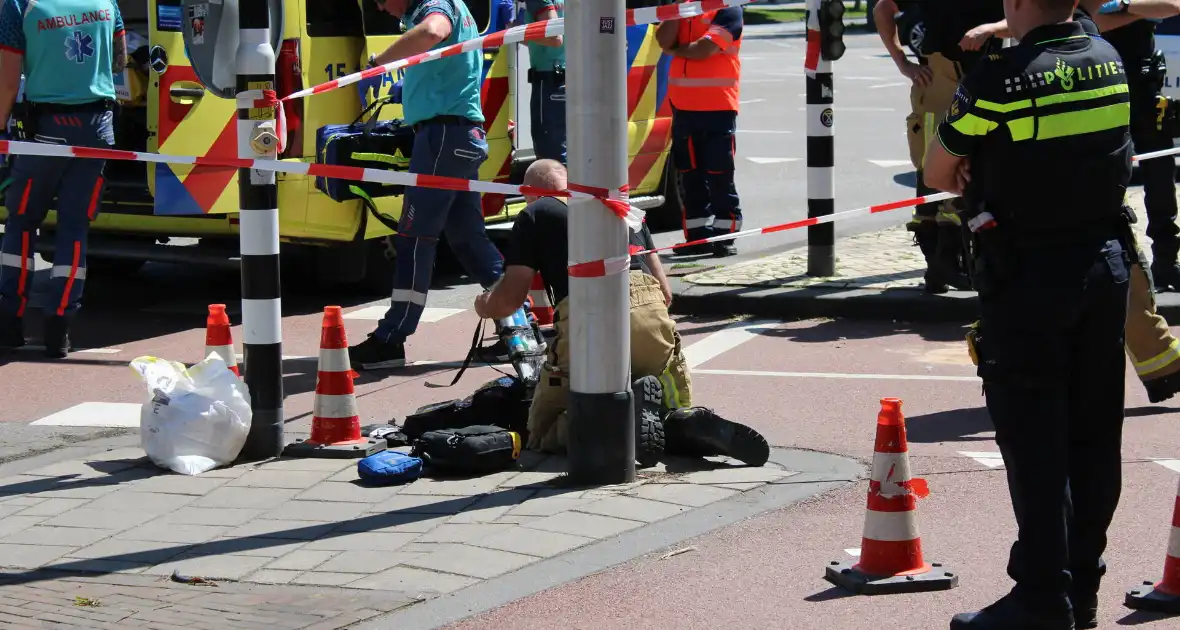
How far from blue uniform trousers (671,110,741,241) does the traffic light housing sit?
1.46 meters

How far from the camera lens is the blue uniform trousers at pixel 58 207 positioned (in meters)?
9.11

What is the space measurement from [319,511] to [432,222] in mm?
2839

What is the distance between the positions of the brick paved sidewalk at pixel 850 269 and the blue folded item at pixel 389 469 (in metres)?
4.04

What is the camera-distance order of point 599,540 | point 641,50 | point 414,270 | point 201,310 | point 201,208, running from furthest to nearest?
1. point 641,50
2. point 201,310
3. point 201,208
4. point 414,270
5. point 599,540

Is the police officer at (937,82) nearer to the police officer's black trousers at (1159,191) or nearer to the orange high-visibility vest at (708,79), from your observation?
the police officer's black trousers at (1159,191)

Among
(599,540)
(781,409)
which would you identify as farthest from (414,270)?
(599,540)

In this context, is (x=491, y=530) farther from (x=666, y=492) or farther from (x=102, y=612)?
(x=102, y=612)

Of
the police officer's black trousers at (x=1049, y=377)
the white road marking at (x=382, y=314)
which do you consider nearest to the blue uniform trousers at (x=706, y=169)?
the white road marking at (x=382, y=314)

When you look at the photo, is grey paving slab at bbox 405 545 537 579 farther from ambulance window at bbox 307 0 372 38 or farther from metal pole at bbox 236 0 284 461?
ambulance window at bbox 307 0 372 38

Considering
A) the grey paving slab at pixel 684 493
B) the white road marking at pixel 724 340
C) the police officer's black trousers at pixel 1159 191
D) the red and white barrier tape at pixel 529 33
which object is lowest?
the grey paving slab at pixel 684 493

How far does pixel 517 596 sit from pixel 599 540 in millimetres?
568

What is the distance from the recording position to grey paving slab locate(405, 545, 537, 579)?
5.40 metres

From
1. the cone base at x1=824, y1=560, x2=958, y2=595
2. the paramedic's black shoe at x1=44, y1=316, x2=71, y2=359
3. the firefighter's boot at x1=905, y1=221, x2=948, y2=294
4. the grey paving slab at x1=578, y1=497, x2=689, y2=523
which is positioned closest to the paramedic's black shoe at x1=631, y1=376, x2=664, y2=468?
the grey paving slab at x1=578, y1=497, x2=689, y2=523

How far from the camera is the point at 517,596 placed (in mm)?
5172
